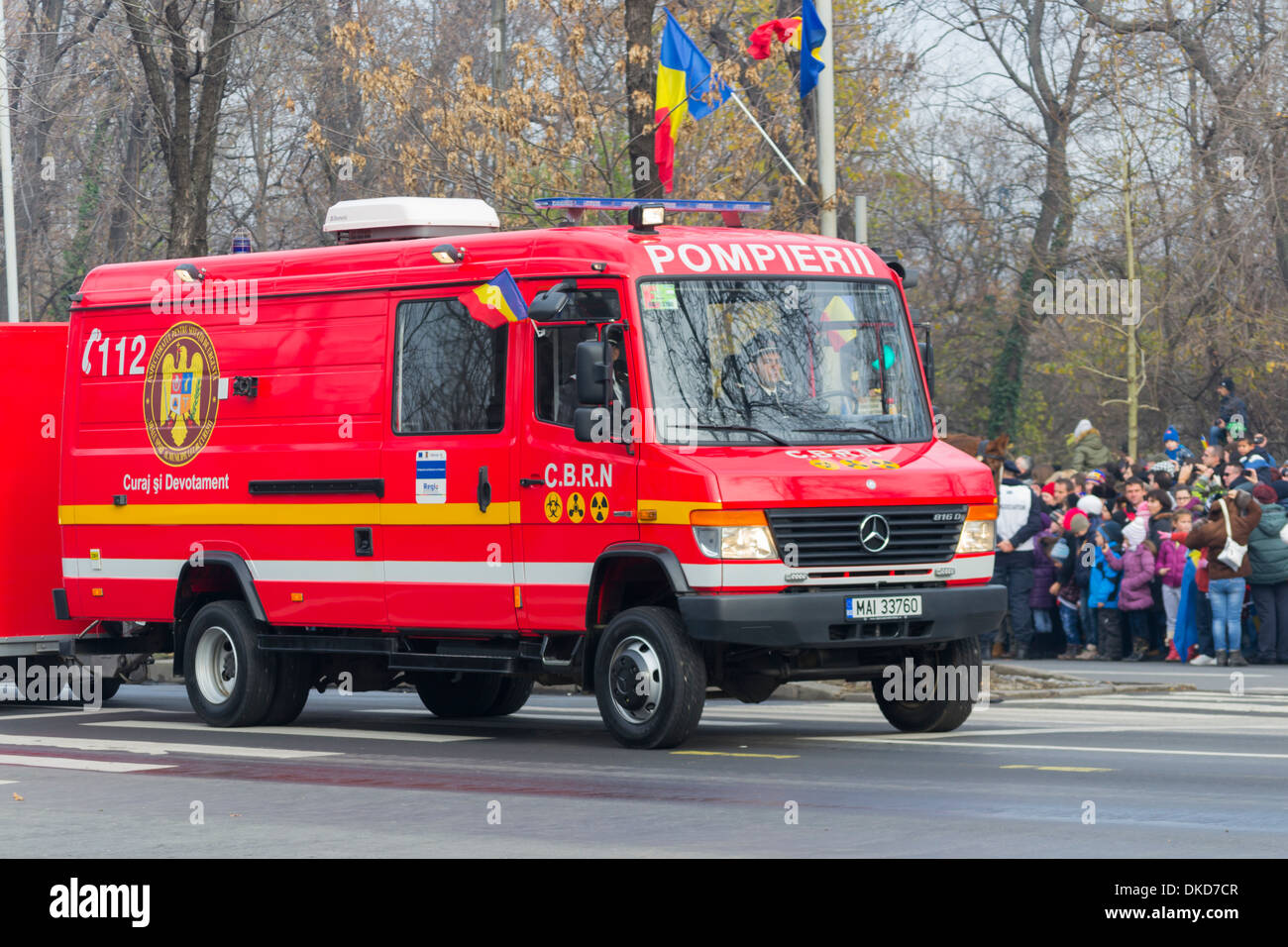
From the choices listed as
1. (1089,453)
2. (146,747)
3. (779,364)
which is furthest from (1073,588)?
(146,747)

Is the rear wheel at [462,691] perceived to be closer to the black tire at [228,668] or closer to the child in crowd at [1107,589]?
the black tire at [228,668]

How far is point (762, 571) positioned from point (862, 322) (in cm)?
203

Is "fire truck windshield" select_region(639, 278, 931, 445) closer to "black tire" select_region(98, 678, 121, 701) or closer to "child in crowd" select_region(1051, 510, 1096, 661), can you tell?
"black tire" select_region(98, 678, 121, 701)

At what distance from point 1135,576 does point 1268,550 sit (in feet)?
4.65

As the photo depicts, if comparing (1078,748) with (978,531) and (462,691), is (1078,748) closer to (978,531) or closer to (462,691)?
(978,531)

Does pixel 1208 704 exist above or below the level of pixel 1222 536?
below

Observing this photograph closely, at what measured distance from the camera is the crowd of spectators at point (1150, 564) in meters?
20.6

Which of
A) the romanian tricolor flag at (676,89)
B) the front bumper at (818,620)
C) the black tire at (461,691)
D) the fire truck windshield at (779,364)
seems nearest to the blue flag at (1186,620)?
the romanian tricolor flag at (676,89)

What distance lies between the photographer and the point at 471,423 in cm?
1362

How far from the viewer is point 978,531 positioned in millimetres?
13109

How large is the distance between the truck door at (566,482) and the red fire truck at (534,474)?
0.07ft

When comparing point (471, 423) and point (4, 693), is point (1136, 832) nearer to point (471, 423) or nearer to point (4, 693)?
point (471, 423)

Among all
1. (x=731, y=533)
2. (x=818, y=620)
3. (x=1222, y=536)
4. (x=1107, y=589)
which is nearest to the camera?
(x=731, y=533)
